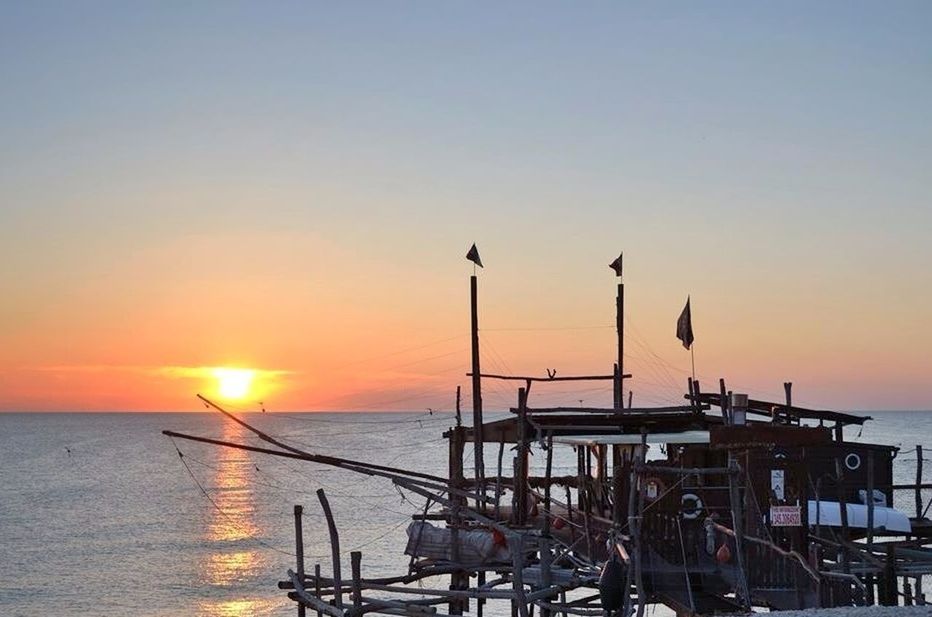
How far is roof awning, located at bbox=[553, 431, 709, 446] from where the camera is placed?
25.9 metres

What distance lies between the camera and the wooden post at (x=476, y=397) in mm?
29553

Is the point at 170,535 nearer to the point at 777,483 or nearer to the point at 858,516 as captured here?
the point at 858,516

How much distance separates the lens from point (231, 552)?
67.6m

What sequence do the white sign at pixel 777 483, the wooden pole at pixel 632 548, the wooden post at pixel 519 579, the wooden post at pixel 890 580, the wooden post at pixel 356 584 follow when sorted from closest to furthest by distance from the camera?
the wooden pole at pixel 632 548 → the wooden post at pixel 519 579 → the wooden post at pixel 356 584 → the white sign at pixel 777 483 → the wooden post at pixel 890 580

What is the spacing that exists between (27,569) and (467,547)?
42.3 m

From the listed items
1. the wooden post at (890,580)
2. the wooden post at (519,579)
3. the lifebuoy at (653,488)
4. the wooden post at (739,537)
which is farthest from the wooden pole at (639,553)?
the wooden post at (890,580)

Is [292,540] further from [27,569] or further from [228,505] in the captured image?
[228,505]

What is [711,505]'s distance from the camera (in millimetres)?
23094

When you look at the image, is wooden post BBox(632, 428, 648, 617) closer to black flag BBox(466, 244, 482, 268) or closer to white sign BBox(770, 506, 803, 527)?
white sign BBox(770, 506, 803, 527)

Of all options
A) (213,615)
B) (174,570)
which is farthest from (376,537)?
(213,615)

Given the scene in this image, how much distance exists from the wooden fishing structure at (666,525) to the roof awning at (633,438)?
6cm

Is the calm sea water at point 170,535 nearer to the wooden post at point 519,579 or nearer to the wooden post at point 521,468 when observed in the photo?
the wooden post at point 521,468

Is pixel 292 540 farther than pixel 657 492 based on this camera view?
Yes

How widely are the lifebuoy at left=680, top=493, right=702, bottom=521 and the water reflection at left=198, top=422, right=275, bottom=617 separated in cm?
Result: 2826
